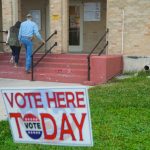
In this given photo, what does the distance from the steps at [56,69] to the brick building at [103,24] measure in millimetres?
1067

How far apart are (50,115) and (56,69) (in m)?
9.74

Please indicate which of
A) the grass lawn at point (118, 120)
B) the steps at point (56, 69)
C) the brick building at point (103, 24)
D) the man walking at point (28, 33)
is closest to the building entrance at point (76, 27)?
the brick building at point (103, 24)

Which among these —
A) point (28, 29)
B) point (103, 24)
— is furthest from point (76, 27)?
point (28, 29)

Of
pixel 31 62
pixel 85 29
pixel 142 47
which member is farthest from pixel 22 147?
pixel 85 29

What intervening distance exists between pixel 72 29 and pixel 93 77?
23.0 feet

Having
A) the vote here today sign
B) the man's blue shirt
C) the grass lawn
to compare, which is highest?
the man's blue shirt

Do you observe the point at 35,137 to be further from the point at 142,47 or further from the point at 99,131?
the point at 142,47

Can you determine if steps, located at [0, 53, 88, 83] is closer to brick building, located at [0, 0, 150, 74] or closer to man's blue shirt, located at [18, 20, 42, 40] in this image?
brick building, located at [0, 0, 150, 74]

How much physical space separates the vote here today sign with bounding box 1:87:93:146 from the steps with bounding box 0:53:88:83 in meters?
8.79

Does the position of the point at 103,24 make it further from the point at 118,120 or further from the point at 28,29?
the point at 118,120

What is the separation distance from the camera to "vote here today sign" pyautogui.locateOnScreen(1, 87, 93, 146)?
12.0 ft

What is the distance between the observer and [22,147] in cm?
568

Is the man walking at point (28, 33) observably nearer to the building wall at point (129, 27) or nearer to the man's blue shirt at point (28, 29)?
the man's blue shirt at point (28, 29)

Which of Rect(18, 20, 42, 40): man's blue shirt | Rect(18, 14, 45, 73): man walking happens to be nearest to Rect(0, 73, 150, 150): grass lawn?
Rect(18, 14, 45, 73): man walking
